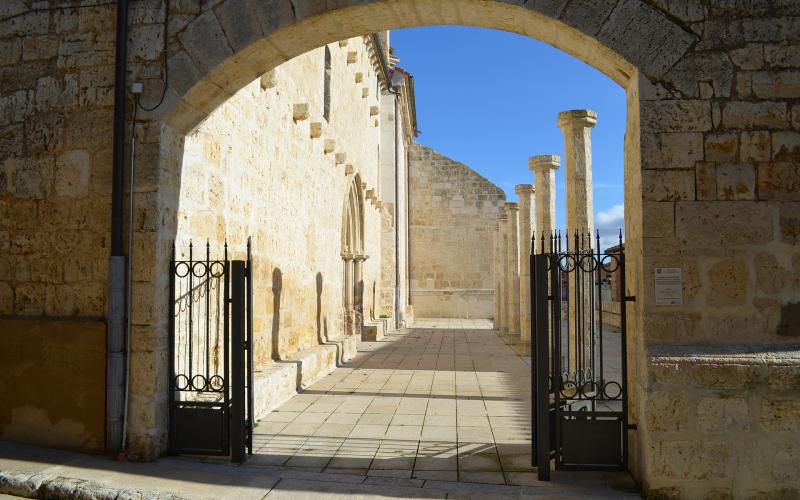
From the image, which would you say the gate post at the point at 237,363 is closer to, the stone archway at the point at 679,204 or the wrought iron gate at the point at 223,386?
the wrought iron gate at the point at 223,386

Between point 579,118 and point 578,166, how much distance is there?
0.66 meters

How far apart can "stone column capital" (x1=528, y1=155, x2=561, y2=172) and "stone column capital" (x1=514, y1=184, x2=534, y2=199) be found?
8.25 ft

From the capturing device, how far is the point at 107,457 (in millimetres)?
4586

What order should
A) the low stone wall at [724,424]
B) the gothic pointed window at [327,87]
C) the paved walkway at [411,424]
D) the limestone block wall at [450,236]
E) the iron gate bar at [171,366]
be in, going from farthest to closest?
1. the limestone block wall at [450,236]
2. the gothic pointed window at [327,87]
3. the iron gate bar at [171,366]
4. the paved walkway at [411,424]
5. the low stone wall at [724,424]

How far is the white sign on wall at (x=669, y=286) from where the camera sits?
397 cm

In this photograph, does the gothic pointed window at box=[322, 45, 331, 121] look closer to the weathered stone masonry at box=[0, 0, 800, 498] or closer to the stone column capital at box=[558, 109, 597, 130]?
the stone column capital at box=[558, 109, 597, 130]

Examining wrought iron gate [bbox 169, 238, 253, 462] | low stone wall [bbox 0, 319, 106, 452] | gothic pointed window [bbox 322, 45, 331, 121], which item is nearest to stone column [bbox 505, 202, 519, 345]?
gothic pointed window [bbox 322, 45, 331, 121]

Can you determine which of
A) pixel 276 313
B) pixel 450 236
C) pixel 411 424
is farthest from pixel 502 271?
pixel 411 424

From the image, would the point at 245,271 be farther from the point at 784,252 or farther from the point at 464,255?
the point at 464,255

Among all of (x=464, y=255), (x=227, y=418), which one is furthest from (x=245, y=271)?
(x=464, y=255)

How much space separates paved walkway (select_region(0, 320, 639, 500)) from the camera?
3.99 metres

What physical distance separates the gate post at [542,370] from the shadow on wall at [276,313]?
4462 mm

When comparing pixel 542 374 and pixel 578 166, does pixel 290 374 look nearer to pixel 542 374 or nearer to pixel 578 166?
pixel 542 374

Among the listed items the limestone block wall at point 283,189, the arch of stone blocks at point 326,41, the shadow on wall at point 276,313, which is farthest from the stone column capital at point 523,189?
the arch of stone blocks at point 326,41
